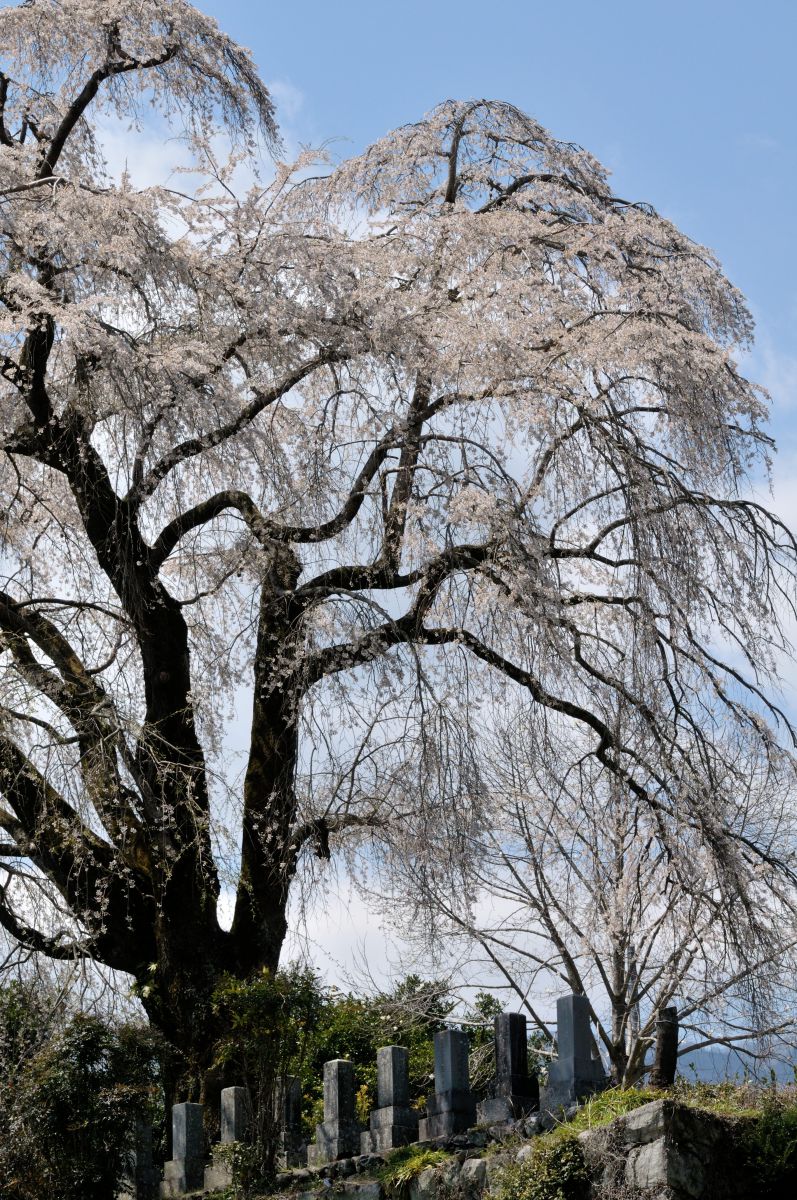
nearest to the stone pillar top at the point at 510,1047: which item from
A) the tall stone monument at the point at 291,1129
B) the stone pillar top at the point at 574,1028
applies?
the stone pillar top at the point at 574,1028

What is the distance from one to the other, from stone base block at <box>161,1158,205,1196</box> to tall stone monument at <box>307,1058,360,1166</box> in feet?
3.12

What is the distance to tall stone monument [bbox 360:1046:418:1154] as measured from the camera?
8.35 meters

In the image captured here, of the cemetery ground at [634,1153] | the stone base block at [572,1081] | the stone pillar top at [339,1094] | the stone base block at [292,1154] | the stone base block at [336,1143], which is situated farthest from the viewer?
the stone base block at [292,1154]

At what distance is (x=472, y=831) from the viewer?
880 centimetres

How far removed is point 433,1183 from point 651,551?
407cm

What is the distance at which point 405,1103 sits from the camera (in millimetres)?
8484

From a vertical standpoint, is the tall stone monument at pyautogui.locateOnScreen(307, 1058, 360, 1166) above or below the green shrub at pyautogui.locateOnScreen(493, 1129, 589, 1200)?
above

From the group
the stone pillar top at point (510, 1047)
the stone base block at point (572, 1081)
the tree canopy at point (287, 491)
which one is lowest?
the stone base block at point (572, 1081)

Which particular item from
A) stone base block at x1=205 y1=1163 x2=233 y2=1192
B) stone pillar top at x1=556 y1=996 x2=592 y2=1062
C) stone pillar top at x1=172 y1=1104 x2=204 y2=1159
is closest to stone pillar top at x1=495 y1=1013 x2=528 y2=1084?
stone pillar top at x1=556 y1=996 x2=592 y2=1062

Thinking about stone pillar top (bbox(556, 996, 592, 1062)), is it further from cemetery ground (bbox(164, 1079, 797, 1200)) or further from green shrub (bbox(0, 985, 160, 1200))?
green shrub (bbox(0, 985, 160, 1200))

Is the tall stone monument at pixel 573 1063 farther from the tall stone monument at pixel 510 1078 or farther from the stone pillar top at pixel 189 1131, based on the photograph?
the stone pillar top at pixel 189 1131

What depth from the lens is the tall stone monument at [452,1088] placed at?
26.1 ft

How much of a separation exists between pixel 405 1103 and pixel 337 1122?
484 millimetres

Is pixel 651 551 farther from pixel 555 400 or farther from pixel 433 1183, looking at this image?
pixel 433 1183
